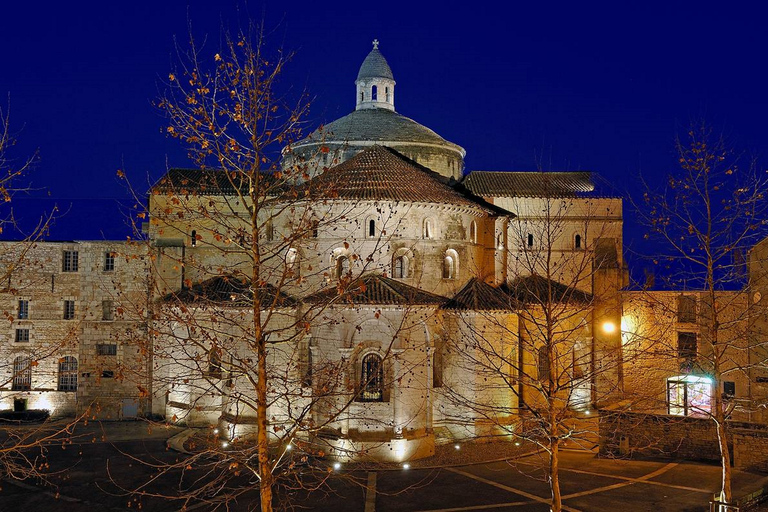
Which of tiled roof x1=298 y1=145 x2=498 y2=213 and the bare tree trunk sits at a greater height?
tiled roof x1=298 y1=145 x2=498 y2=213

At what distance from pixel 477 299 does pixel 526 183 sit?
1235 centimetres

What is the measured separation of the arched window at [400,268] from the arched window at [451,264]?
6.93 ft

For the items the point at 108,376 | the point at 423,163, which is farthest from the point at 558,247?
the point at 108,376

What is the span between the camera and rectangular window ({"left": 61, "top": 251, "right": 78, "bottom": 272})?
39.9 metres

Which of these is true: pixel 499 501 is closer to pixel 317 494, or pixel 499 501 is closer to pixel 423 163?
pixel 317 494

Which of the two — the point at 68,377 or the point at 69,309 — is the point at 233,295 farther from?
the point at 68,377

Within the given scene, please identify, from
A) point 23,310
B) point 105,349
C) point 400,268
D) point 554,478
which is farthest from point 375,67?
point 554,478

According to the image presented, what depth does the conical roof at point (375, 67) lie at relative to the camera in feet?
160

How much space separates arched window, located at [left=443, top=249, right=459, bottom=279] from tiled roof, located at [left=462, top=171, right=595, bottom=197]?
27.0 feet

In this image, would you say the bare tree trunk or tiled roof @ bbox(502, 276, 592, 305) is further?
tiled roof @ bbox(502, 276, 592, 305)

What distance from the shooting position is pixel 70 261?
39.9 m

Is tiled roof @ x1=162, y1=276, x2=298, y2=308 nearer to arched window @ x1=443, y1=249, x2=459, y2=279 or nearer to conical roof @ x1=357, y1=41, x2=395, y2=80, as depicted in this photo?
arched window @ x1=443, y1=249, x2=459, y2=279

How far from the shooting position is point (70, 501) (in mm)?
23938

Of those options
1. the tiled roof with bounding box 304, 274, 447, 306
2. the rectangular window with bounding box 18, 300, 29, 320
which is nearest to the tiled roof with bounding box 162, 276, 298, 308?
the tiled roof with bounding box 304, 274, 447, 306
